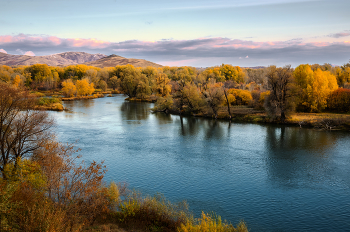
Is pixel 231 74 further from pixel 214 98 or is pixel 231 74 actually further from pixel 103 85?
pixel 214 98

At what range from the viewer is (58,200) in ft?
50.7

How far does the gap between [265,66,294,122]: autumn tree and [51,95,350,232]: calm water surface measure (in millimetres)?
4240

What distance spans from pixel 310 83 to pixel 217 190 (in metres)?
42.5

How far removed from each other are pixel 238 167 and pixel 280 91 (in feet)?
89.2

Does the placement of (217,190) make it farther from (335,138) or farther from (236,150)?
(335,138)

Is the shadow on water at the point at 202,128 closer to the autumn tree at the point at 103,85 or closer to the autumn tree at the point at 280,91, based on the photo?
the autumn tree at the point at 280,91

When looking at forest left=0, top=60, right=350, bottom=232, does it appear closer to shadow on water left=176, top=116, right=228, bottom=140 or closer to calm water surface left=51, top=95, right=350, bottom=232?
calm water surface left=51, top=95, right=350, bottom=232

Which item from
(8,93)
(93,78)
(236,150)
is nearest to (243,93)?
(236,150)

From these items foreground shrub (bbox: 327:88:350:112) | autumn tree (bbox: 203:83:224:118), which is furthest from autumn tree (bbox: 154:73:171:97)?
foreground shrub (bbox: 327:88:350:112)

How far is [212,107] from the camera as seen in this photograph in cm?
5794

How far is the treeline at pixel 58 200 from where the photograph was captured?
1281 cm

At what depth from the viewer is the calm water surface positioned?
19469mm

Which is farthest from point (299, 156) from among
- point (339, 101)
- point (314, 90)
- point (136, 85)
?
point (136, 85)

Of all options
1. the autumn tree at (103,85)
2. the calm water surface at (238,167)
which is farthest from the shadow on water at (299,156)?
the autumn tree at (103,85)
